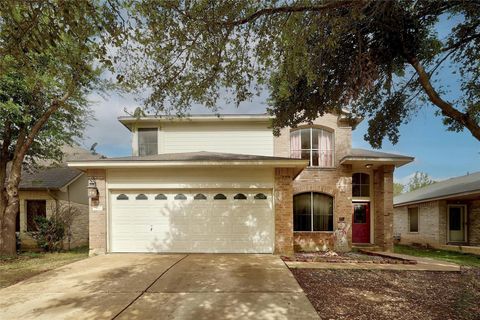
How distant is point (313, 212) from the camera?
516 inches

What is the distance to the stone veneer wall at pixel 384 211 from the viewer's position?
1277 cm

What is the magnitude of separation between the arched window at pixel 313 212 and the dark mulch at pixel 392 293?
205 inches

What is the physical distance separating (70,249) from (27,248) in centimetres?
192

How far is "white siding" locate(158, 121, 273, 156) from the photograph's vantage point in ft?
45.3

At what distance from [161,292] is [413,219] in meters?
17.6

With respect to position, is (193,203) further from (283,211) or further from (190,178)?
(283,211)

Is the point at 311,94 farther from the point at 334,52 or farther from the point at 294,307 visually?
the point at 294,307

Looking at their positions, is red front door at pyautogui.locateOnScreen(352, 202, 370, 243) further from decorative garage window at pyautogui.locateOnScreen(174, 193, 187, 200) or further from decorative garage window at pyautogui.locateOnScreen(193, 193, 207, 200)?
decorative garage window at pyautogui.locateOnScreen(174, 193, 187, 200)

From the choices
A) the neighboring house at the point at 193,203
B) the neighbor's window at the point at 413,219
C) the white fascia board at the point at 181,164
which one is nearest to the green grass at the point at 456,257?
the neighbor's window at the point at 413,219

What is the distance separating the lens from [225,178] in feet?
→ 33.4

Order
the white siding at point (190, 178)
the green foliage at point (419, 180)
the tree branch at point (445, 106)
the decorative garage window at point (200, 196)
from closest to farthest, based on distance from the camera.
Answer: the tree branch at point (445, 106)
the white siding at point (190, 178)
the decorative garage window at point (200, 196)
the green foliage at point (419, 180)

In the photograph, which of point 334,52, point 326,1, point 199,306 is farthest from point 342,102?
point 199,306

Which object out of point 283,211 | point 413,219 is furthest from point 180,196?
point 413,219

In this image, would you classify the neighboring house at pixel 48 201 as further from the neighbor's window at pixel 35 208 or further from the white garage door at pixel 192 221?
the white garage door at pixel 192 221
